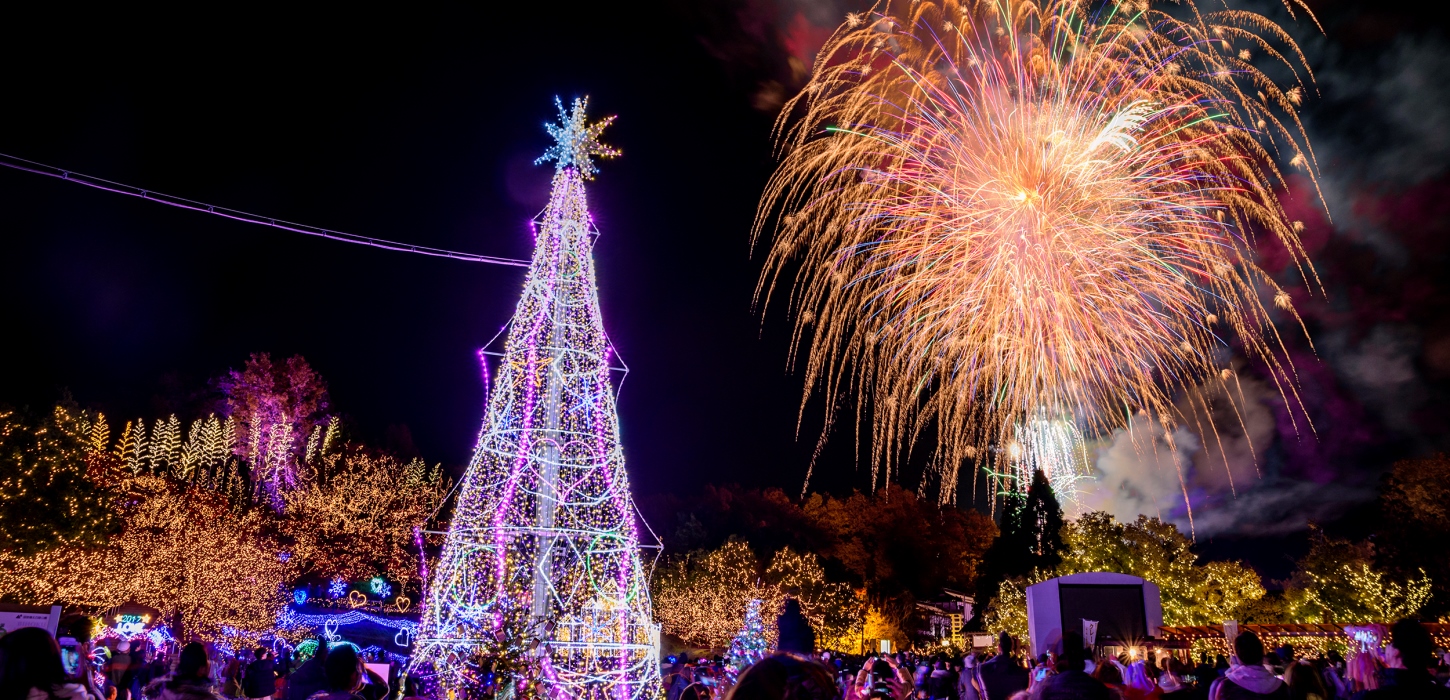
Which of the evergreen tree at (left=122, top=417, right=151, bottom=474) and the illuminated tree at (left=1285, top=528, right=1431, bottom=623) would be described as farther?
the evergreen tree at (left=122, top=417, right=151, bottom=474)

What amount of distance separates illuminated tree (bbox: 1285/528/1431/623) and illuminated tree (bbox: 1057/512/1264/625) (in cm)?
231

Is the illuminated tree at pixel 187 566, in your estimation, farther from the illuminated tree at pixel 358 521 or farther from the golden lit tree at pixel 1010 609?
the golden lit tree at pixel 1010 609

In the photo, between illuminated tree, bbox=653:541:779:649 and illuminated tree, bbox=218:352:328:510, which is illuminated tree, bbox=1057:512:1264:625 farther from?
illuminated tree, bbox=218:352:328:510

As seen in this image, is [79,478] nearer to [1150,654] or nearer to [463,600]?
[463,600]

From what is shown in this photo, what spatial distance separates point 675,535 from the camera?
1999 inches

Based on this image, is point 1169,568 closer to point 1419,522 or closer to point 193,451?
point 1419,522

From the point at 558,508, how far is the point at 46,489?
20635 millimetres

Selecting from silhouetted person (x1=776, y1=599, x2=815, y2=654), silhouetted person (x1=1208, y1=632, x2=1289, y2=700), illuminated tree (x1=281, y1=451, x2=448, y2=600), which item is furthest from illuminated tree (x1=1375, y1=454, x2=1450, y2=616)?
illuminated tree (x1=281, y1=451, x2=448, y2=600)

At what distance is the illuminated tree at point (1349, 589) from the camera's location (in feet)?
110

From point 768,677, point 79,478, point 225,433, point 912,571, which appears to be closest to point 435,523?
point 225,433

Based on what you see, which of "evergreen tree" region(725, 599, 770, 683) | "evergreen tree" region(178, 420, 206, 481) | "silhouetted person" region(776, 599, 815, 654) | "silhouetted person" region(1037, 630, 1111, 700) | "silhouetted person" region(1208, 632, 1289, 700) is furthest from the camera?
"evergreen tree" region(178, 420, 206, 481)

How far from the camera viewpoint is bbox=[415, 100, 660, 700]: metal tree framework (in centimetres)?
1228

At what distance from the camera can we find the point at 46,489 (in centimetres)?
2511

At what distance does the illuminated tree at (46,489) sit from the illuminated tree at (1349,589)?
144 ft
